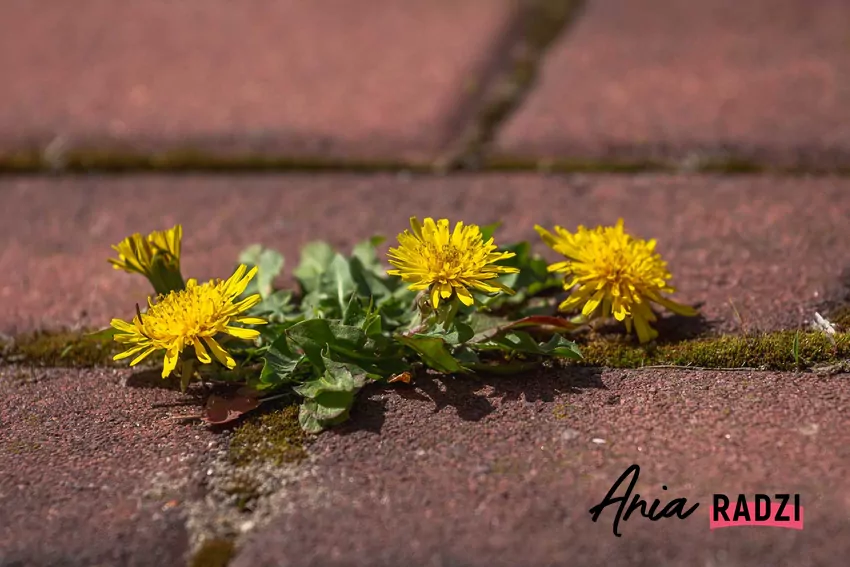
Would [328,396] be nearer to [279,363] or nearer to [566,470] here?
[279,363]

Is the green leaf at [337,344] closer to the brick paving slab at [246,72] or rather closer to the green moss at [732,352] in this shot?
the green moss at [732,352]

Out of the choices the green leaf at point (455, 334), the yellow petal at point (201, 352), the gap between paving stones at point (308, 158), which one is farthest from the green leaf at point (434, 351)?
the gap between paving stones at point (308, 158)

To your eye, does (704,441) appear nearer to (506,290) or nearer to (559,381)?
(559,381)

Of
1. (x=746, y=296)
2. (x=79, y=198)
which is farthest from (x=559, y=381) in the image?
(x=79, y=198)

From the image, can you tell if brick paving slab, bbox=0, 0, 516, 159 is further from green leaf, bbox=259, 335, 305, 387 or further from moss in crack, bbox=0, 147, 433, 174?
green leaf, bbox=259, 335, 305, 387

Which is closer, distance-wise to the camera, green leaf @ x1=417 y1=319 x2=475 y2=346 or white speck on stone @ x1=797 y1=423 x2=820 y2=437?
white speck on stone @ x1=797 y1=423 x2=820 y2=437

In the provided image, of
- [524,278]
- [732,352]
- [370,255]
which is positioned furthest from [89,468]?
[732,352]

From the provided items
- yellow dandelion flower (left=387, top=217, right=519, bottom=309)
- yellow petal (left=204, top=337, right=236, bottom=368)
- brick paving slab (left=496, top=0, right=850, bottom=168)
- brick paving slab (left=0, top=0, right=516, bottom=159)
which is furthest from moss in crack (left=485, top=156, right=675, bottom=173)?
yellow petal (left=204, top=337, right=236, bottom=368)
